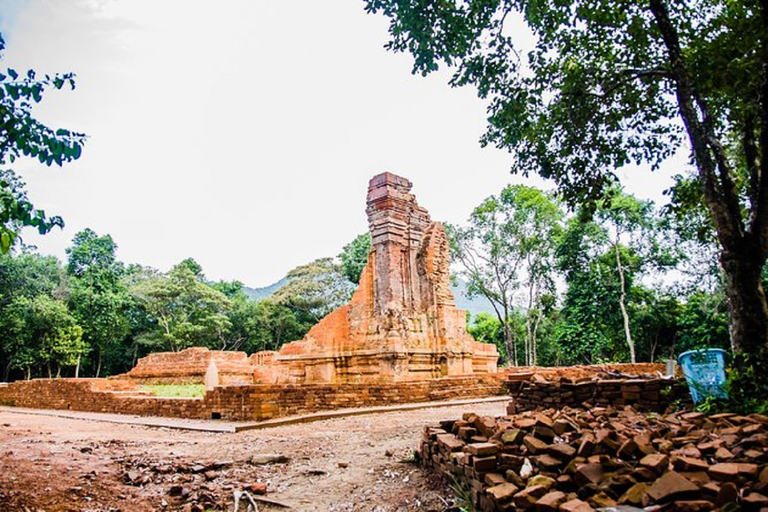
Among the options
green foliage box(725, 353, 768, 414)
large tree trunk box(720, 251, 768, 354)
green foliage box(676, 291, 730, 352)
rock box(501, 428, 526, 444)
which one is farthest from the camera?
green foliage box(676, 291, 730, 352)

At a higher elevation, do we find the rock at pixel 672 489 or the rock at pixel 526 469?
the rock at pixel 672 489

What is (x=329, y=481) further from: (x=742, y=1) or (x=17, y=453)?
(x=742, y=1)

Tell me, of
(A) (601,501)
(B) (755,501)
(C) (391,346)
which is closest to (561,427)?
(A) (601,501)

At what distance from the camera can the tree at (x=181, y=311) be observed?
33844 mm

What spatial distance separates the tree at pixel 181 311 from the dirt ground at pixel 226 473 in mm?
27785

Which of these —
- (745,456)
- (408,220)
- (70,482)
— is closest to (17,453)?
(70,482)

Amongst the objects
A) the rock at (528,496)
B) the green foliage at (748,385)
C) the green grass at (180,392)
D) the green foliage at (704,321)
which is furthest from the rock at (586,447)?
the green foliage at (704,321)

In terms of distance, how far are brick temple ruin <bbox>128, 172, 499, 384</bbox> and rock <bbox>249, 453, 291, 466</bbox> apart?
25.1ft

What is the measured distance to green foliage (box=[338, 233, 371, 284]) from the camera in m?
33.5

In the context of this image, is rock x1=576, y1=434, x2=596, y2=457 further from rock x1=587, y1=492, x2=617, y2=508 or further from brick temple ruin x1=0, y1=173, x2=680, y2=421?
brick temple ruin x1=0, y1=173, x2=680, y2=421

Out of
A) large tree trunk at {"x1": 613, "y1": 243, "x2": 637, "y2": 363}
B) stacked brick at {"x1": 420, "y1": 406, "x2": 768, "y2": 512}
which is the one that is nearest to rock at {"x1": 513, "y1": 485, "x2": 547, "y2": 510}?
stacked brick at {"x1": 420, "y1": 406, "x2": 768, "y2": 512}

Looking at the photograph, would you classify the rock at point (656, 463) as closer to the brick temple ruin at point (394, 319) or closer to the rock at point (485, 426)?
the rock at point (485, 426)

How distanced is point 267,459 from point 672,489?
12.9 feet

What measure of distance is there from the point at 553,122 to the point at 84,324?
33.0 metres
